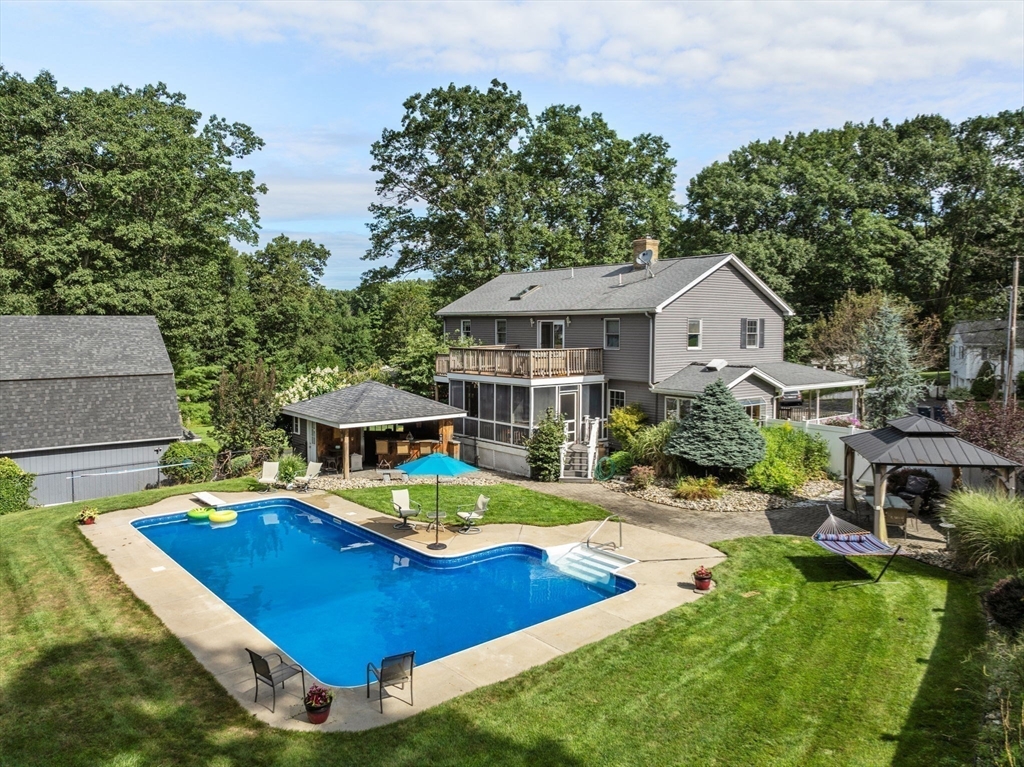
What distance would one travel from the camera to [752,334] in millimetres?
28500

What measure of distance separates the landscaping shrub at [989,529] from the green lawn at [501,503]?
27.5 ft

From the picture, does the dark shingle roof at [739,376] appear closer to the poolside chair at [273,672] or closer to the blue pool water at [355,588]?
the blue pool water at [355,588]

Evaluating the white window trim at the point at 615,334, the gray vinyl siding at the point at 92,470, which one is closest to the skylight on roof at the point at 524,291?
the white window trim at the point at 615,334

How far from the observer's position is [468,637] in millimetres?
12039

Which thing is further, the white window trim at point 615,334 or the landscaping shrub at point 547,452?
the white window trim at point 615,334

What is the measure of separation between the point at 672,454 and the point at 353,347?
38.1 metres

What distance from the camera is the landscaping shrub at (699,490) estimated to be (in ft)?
65.2

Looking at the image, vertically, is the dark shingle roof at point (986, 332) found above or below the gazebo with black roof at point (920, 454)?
above

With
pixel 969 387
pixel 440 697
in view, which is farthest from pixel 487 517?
pixel 969 387

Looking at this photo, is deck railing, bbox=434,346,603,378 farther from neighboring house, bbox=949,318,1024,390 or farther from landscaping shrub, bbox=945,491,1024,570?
neighboring house, bbox=949,318,1024,390

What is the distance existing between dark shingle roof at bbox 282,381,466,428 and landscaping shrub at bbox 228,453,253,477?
2351 mm

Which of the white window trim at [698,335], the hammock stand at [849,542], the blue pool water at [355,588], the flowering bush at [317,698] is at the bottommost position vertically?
the blue pool water at [355,588]

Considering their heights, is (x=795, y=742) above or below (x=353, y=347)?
below

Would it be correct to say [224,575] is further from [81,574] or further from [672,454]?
[672,454]
